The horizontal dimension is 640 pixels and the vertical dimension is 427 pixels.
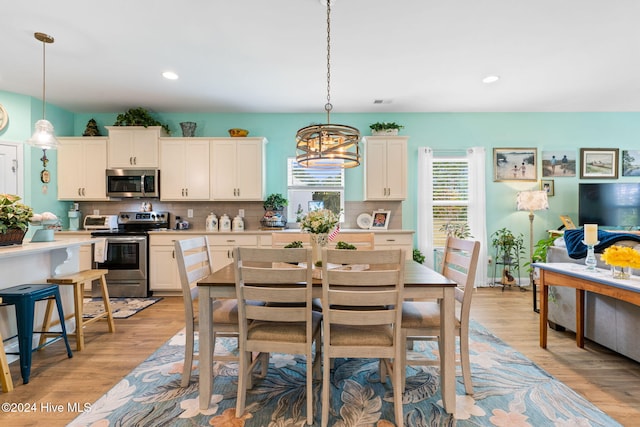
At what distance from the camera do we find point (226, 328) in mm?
1919

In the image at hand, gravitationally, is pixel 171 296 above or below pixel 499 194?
below

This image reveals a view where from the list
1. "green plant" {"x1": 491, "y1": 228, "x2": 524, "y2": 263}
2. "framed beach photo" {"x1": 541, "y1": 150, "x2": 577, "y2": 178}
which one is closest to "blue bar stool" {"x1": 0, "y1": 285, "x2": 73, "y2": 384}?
"green plant" {"x1": 491, "y1": 228, "x2": 524, "y2": 263}

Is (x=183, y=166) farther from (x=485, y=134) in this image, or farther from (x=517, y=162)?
(x=517, y=162)

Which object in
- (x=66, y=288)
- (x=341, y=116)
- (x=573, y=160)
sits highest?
(x=341, y=116)

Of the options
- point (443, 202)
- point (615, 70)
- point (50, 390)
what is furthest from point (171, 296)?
point (615, 70)

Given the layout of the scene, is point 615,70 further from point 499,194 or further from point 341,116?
point 341,116

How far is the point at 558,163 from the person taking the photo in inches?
189

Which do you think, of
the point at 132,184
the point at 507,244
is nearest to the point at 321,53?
the point at 132,184

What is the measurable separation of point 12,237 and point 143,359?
143 cm

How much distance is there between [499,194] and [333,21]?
3793 millimetres

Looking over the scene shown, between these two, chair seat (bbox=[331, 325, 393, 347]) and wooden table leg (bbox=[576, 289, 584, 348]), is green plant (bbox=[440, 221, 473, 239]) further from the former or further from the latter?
chair seat (bbox=[331, 325, 393, 347])

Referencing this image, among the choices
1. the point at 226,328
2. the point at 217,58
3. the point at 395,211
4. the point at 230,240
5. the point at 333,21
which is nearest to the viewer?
the point at 226,328

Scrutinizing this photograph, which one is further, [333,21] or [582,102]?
[582,102]

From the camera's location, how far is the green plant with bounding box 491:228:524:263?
4621 millimetres
